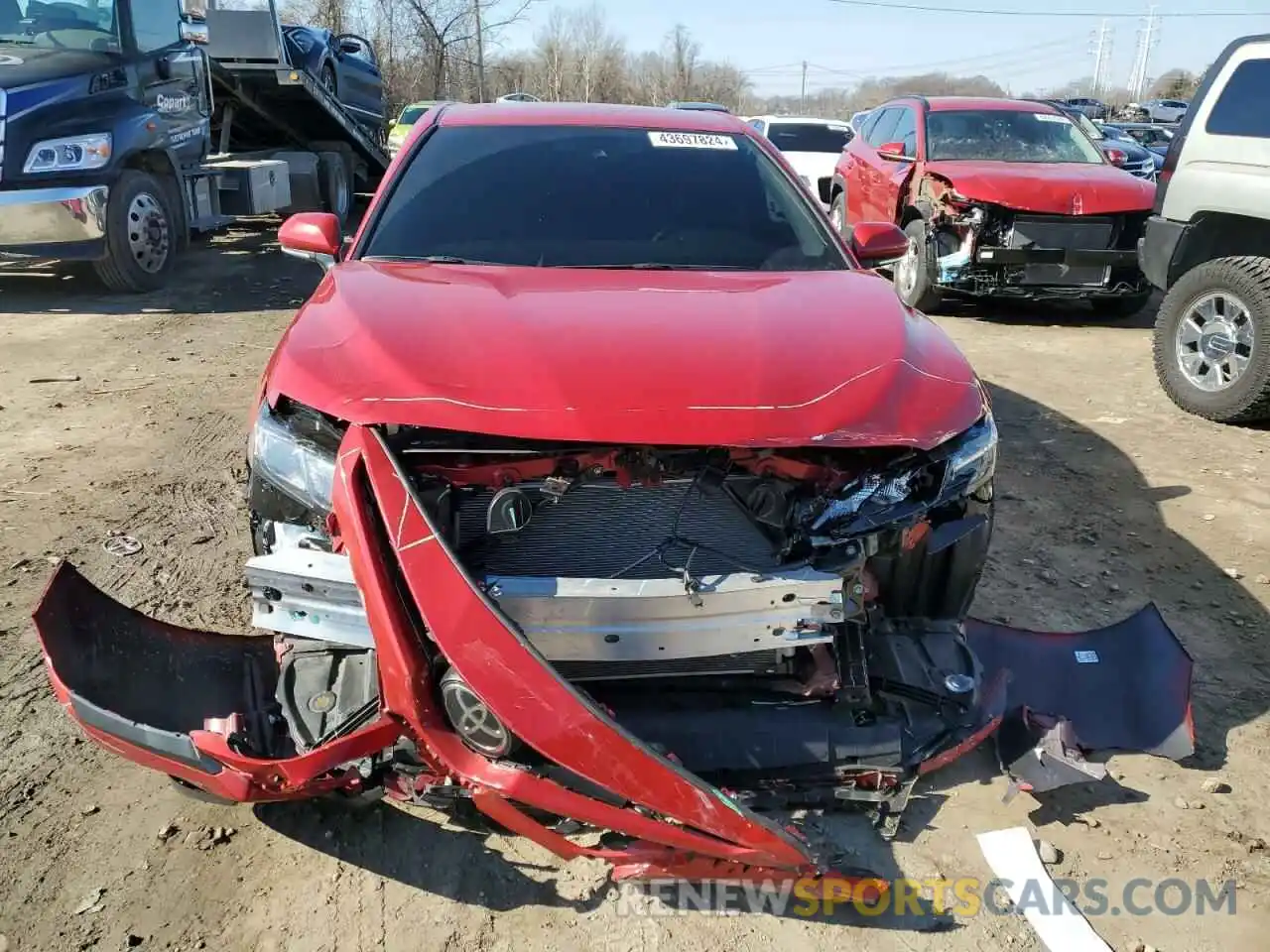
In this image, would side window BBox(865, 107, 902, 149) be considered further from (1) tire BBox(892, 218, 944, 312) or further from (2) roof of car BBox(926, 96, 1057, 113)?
(1) tire BBox(892, 218, 944, 312)

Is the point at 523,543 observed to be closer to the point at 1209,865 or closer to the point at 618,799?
the point at 618,799

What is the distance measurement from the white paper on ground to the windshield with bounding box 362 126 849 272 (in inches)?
75.1

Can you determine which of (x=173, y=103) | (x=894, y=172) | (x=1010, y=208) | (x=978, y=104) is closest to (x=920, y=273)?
(x=1010, y=208)

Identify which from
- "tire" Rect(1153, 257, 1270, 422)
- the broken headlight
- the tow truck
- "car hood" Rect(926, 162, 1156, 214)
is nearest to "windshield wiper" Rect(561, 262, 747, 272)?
the broken headlight

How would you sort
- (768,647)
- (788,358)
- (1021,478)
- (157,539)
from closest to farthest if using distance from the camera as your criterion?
(768,647), (788,358), (157,539), (1021,478)

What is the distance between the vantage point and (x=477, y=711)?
2.04 m

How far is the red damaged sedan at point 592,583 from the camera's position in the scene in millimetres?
2031

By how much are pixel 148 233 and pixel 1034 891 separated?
883cm

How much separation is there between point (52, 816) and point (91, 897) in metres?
0.36

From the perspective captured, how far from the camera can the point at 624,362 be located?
92.1 inches

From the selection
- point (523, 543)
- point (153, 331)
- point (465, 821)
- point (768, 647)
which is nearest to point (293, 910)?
point (465, 821)

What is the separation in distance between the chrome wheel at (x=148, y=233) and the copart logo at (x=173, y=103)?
2.91ft

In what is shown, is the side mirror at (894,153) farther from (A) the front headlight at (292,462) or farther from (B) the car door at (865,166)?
(A) the front headlight at (292,462)

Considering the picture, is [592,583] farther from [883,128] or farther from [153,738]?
[883,128]
